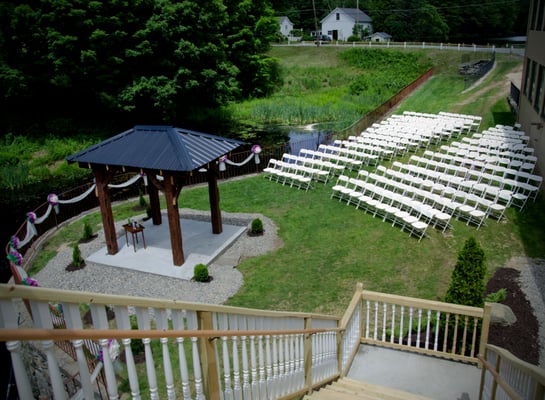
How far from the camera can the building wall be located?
17.5 meters

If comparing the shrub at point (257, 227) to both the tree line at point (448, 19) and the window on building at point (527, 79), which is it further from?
the tree line at point (448, 19)

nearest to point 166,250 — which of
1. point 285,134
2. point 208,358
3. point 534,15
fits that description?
point 208,358

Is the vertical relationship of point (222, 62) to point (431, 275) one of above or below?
above

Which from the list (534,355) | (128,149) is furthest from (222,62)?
(534,355)

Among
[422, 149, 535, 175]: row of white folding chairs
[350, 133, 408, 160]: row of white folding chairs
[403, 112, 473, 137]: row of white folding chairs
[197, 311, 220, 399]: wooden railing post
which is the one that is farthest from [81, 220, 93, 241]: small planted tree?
[403, 112, 473, 137]: row of white folding chairs

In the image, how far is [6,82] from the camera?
89.0ft

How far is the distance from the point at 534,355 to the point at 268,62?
137ft

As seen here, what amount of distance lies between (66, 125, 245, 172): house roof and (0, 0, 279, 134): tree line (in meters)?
17.8

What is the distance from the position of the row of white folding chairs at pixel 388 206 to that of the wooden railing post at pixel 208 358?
34.3 feet

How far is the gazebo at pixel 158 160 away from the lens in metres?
11.7

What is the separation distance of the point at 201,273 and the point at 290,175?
7549mm

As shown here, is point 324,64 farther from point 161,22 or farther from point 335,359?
point 335,359

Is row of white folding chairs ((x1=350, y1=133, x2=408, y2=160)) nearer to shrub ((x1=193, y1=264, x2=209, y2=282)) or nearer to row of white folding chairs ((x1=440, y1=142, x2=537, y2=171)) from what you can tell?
row of white folding chairs ((x1=440, y1=142, x2=537, y2=171))

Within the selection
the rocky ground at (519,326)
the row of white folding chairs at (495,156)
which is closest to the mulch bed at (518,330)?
the rocky ground at (519,326)
